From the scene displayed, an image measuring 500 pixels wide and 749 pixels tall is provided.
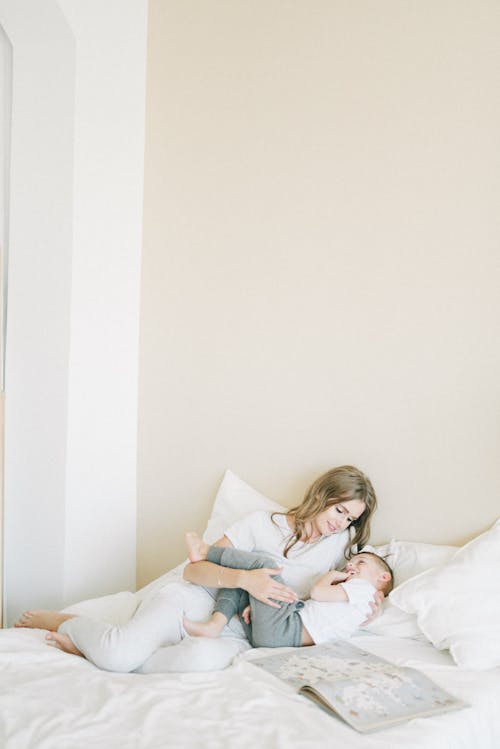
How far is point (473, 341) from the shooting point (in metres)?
2.16

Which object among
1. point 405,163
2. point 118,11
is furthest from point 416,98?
point 118,11

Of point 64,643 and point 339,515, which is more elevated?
point 339,515

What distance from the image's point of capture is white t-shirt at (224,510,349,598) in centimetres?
220

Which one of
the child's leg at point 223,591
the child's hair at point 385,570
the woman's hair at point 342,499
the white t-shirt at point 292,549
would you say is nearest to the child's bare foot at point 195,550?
the child's leg at point 223,591

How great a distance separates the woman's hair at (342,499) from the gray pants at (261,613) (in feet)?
0.56

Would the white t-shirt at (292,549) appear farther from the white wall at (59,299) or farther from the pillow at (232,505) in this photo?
the white wall at (59,299)

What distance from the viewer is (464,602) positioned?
1881 mm

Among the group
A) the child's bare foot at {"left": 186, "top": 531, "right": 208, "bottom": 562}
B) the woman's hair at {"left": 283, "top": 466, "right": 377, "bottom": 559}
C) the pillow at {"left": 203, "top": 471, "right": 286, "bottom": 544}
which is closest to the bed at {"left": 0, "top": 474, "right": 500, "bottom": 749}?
the woman's hair at {"left": 283, "top": 466, "right": 377, "bottom": 559}

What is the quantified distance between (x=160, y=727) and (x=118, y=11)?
237cm

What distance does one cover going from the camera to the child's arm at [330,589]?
2.00 m

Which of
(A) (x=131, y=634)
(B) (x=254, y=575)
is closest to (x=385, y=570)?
(B) (x=254, y=575)

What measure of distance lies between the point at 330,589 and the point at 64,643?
688 millimetres

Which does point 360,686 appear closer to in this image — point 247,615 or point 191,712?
point 191,712

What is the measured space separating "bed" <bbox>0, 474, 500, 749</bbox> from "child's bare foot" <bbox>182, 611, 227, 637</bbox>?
0.27 feet
